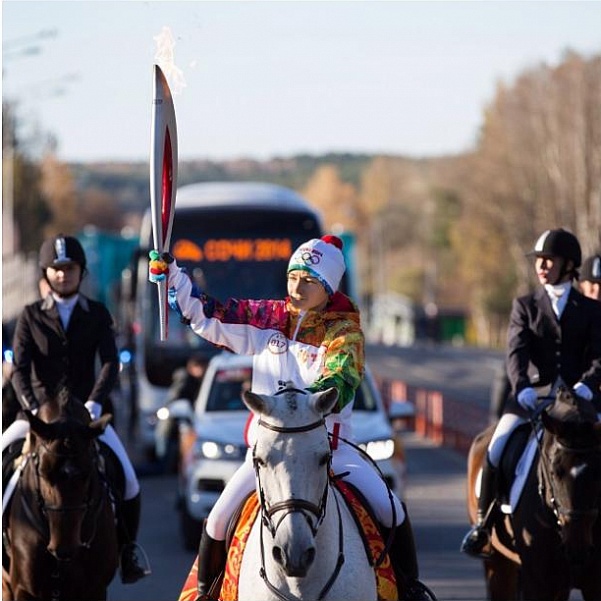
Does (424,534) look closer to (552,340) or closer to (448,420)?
(552,340)

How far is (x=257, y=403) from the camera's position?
6578 millimetres

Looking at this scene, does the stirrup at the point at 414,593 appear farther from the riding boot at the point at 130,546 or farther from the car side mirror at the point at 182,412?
the car side mirror at the point at 182,412

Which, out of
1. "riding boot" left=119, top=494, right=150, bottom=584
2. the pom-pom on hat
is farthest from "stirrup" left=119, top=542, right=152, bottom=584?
the pom-pom on hat

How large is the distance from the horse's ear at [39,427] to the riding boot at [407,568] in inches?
99.0

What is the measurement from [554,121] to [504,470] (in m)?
61.1

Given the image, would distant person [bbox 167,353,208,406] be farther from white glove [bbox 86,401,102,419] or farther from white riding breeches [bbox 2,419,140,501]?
white glove [bbox 86,401,102,419]

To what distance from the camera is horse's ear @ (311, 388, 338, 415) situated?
21.7 ft

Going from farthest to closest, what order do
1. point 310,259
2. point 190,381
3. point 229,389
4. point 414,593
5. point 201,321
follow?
point 190,381 < point 229,389 < point 414,593 < point 201,321 < point 310,259

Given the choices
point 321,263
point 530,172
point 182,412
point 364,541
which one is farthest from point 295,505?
point 530,172

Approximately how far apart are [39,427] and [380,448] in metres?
6.83

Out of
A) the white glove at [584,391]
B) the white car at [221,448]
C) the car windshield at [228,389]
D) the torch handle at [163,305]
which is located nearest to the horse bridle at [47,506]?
the torch handle at [163,305]

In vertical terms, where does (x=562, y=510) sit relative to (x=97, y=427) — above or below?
below

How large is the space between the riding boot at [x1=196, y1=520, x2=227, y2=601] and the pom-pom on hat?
1.29 m

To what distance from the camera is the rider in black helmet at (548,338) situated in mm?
10914
